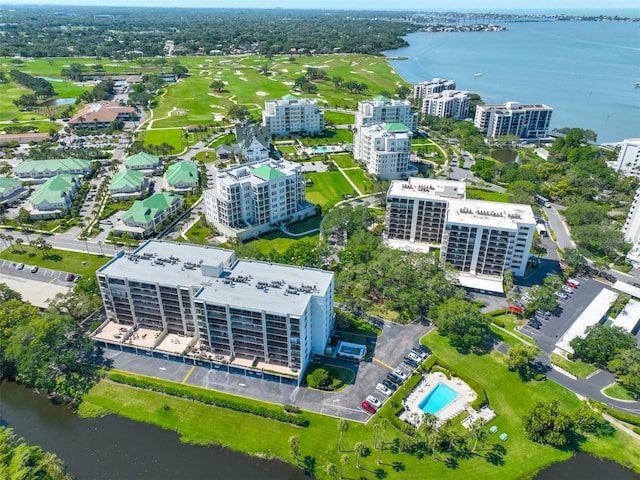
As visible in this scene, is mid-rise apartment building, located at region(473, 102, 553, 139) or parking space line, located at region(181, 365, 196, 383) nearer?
parking space line, located at region(181, 365, 196, 383)

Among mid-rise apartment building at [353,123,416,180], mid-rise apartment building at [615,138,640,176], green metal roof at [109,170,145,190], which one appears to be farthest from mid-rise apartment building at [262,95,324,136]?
mid-rise apartment building at [615,138,640,176]

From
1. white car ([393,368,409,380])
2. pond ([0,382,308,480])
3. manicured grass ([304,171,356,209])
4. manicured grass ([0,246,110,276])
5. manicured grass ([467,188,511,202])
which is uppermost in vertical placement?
manicured grass ([467,188,511,202])

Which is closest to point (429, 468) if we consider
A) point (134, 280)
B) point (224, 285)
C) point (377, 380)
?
point (377, 380)

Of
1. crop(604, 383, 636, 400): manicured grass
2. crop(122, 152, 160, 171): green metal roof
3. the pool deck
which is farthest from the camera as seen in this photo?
crop(122, 152, 160, 171): green metal roof

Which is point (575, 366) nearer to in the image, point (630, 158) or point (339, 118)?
point (630, 158)

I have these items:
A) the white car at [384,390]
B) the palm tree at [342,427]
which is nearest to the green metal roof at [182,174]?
the white car at [384,390]

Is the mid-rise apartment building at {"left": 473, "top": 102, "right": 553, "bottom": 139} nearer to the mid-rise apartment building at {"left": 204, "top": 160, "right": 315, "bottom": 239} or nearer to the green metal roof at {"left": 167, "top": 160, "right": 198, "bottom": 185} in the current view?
the mid-rise apartment building at {"left": 204, "top": 160, "right": 315, "bottom": 239}

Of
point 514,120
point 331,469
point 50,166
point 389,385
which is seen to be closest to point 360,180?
point 514,120
